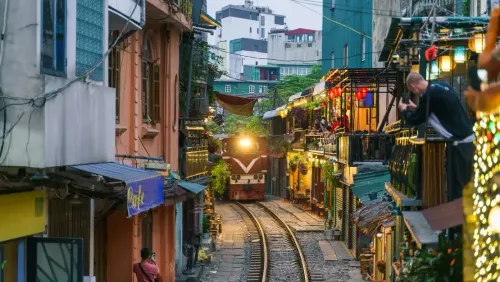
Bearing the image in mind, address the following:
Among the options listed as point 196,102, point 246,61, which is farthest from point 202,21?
point 246,61

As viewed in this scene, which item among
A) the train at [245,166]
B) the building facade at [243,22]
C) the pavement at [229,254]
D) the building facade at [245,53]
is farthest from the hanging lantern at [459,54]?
the building facade at [243,22]

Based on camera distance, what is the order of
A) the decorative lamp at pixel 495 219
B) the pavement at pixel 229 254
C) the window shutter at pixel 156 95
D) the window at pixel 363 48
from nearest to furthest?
the decorative lamp at pixel 495 219, the window shutter at pixel 156 95, the pavement at pixel 229 254, the window at pixel 363 48

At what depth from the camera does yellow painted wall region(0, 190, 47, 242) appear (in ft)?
30.0

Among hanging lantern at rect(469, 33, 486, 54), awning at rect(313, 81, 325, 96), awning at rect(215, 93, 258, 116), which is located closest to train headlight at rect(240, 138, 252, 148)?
awning at rect(215, 93, 258, 116)

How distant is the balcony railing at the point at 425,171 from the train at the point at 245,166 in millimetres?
31955

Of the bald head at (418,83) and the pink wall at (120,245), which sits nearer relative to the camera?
the bald head at (418,83)

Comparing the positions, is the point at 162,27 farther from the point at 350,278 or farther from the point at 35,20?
the point at 35,20

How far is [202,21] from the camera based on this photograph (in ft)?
89.6

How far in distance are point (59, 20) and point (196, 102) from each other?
16.4 m

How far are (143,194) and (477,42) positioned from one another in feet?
18.4

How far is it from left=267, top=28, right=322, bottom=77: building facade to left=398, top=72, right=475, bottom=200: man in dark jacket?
3168 inches

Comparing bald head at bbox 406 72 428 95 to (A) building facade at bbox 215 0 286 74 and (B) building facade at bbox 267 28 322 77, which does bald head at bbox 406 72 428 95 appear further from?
(A) building facade at bbox 215 0 286 74

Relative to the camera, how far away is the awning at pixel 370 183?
721 inches

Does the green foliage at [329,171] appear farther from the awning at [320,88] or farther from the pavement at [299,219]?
the awning at [320,88]
